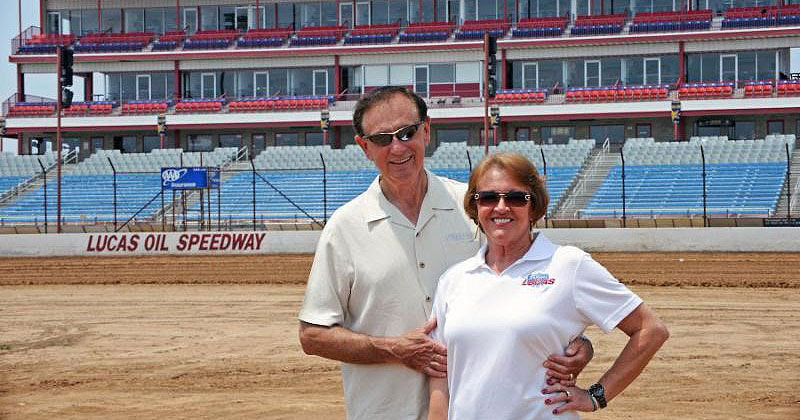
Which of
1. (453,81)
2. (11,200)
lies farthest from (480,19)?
(11,200)

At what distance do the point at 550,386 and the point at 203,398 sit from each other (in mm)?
7390

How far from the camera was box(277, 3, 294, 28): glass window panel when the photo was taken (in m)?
56.7

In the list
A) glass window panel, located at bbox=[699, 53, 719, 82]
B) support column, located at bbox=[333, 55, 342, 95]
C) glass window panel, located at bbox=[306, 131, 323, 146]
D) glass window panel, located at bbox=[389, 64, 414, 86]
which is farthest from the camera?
support column, located at bbox=[333, 55, 342, 95]

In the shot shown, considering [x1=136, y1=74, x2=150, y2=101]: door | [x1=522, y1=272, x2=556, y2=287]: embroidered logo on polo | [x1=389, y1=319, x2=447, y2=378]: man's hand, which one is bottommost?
[x1=389, y1=319, x2=447, y2=378]: man's hand

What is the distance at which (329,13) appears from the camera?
185 feet

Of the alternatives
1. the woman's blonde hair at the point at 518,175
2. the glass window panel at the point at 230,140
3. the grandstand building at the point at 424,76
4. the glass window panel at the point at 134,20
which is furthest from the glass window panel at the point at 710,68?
the woman's blonde hair at the point at 518,175

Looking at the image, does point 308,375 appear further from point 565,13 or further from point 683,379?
point 565,13

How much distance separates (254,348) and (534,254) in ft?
34.2

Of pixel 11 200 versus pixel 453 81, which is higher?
pixel 453 81

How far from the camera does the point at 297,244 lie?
28.9 m

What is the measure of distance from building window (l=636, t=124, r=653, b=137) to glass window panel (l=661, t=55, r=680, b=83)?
2.88 meters

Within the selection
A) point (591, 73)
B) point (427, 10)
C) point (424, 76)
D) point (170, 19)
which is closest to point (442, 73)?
point (424, 76)

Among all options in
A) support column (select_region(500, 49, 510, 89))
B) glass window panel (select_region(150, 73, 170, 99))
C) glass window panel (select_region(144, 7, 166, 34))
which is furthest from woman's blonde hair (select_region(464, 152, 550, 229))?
glass window panel (select_region(144, 7, 166, 34))

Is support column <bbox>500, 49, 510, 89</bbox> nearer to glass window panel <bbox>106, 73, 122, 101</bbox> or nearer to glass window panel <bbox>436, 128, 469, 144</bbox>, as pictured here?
glass window panel <bbox>436, 128, 469, 144</bbox>
